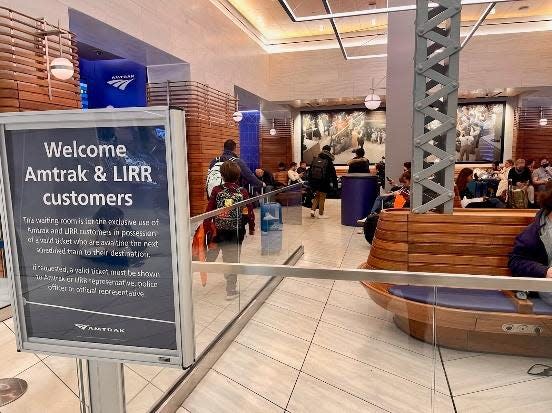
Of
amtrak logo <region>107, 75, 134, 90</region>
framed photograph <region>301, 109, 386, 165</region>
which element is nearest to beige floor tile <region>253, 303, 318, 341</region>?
amtrak logo <region>107, 75, 134, 90</region>

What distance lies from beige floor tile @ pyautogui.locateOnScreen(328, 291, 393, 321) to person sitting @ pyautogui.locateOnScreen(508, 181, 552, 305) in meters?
1.11

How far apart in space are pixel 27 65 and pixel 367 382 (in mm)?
5275

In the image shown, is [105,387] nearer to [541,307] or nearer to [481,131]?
[541,307]

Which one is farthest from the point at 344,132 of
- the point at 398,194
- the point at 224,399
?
the point at 224,399

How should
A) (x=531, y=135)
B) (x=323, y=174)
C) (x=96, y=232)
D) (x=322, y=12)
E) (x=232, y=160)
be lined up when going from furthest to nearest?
(x=531, y=135), (x=322, y=12), (x=323, y=174), (x=232, y=160), (x=96, y=232)

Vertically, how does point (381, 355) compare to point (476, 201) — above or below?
below

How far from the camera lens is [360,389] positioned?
227 centimetres

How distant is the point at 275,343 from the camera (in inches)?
102

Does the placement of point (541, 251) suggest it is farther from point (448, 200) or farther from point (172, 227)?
point (172, 227)

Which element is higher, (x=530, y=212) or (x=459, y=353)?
(x=530, y=212)

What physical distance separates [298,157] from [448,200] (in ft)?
46.5

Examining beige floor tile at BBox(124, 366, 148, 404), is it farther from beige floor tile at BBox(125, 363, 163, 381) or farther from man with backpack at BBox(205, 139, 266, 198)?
man with backpack at BBox(205, 139, 266, 198)

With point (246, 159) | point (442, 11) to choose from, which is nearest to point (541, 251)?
point (442, 11)

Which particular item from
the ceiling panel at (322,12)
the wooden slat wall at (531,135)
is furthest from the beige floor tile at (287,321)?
the wooden slat wall at (531,135)
